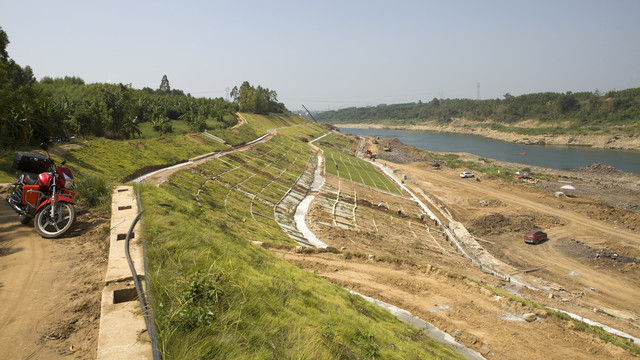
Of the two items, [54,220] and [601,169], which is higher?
[54,220]

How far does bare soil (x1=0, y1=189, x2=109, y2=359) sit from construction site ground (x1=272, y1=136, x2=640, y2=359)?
39.1 ft

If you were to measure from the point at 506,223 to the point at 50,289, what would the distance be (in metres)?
46.8

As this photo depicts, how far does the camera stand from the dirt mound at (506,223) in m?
42.4

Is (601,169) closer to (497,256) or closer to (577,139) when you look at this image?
(577,139)

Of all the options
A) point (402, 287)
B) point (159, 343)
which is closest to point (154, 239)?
point (159, 343)

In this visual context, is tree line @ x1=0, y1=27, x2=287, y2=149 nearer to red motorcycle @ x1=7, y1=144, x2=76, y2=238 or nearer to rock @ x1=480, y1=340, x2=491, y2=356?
red motorcycle @ x1=7, y1=144, x2=76, y2=238

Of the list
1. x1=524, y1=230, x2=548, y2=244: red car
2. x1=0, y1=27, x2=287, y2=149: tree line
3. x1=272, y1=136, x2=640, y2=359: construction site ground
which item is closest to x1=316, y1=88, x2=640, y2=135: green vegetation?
x1=272, y1=136, x2=640, y2=359: construction site ground

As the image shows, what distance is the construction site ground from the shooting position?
55.4 feet

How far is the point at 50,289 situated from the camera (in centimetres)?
729

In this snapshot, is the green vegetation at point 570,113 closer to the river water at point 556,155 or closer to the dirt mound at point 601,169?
the river water at point 556,155

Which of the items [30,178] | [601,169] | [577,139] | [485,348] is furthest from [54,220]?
[577,139]

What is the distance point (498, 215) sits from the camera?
150 feet

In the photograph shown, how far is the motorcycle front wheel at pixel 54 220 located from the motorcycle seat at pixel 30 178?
1.51 m

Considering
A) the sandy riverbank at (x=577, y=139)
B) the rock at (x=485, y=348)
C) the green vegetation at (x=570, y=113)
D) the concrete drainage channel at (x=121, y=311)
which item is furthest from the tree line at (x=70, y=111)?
the green vegetation at (x=570, y=113)
